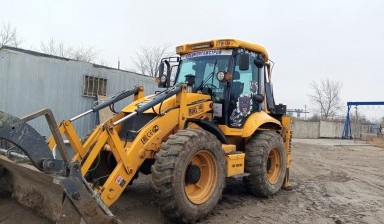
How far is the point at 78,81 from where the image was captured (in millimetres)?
12422

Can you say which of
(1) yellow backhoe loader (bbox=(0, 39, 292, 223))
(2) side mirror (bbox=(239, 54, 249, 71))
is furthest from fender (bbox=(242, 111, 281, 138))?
(2) side mirror (bbox=(239, 54, 249, 71))

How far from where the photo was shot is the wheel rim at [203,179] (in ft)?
19.1

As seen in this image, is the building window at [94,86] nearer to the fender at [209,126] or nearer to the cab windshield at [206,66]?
the cab windshield at [206,66]

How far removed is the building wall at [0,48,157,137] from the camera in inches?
424

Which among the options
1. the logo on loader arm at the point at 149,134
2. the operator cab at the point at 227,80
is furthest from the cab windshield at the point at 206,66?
the logo on loader arm at the point at 149,134

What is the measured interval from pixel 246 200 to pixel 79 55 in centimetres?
3791

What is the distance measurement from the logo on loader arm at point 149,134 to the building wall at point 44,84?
258 inches

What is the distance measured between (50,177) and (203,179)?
260 cm

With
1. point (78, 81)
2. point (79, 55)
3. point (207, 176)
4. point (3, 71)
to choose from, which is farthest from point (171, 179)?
point (79, 55)

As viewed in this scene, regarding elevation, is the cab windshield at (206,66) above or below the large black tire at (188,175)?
above

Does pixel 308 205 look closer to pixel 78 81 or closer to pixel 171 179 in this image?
pixel 171 179

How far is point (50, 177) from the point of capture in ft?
13.3

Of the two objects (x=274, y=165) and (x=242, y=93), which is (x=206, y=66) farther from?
(x=274, y=165)

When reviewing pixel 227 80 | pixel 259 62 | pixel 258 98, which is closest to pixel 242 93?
pixel 258 98
